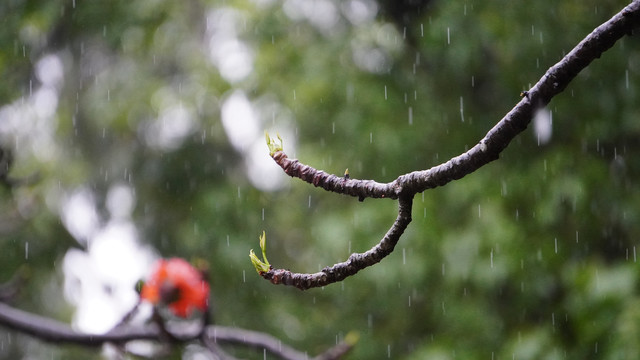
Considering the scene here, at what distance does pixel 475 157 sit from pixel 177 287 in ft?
6.03

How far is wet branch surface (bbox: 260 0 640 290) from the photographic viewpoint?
1.98ft

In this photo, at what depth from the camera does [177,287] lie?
2273mm

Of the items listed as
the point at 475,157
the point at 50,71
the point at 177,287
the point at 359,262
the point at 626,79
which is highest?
the point at 50,71

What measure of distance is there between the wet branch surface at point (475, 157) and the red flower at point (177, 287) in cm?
161

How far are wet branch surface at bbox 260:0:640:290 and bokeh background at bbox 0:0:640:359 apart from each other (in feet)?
5.81

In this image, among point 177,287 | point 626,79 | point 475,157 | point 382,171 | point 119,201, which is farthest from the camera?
point 119,201

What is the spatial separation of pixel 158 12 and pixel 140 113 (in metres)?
1.67

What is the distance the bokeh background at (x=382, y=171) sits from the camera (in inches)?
112

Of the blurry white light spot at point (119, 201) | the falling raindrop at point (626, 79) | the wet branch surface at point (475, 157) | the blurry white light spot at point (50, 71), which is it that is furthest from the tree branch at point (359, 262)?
the blurry white light spot at point (119, 201)

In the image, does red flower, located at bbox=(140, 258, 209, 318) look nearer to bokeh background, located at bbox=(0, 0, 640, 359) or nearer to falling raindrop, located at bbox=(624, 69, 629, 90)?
bokeh background, located at bbox=(0, 0, 640, 359)

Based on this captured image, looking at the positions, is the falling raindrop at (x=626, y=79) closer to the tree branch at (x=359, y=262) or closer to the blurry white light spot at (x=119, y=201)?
the tree branch at (x=359, y=262)

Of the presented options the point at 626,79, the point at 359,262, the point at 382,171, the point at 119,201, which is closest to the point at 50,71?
the point at 119,201

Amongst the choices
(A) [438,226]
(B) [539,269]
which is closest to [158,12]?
(A) [438,226]

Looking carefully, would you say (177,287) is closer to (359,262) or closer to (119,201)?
(359,262)
